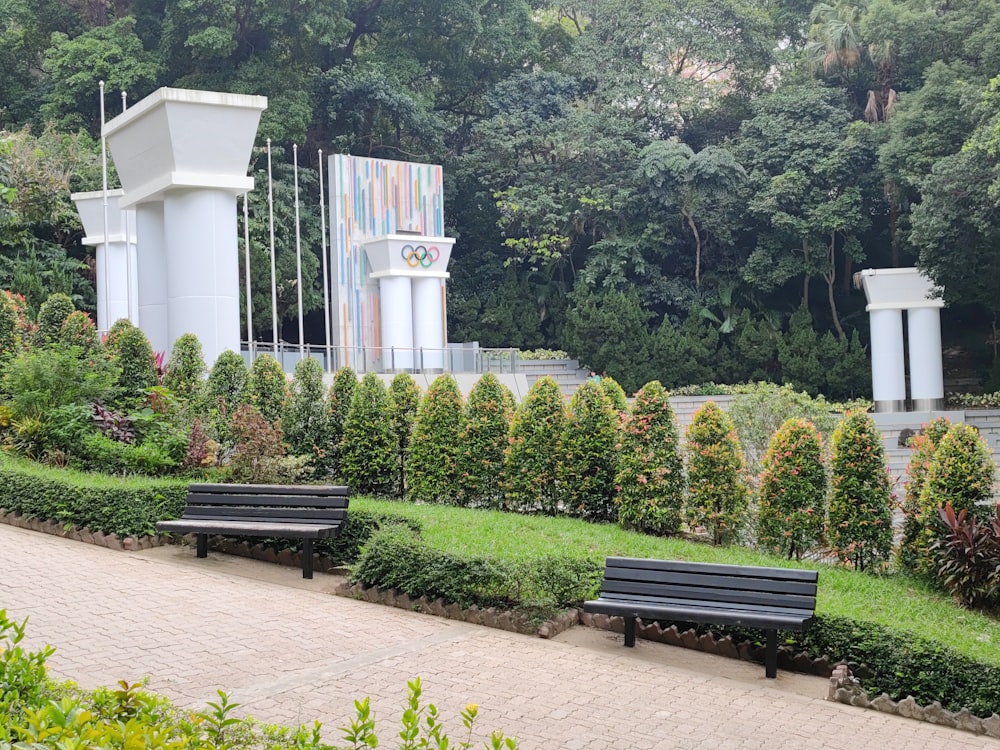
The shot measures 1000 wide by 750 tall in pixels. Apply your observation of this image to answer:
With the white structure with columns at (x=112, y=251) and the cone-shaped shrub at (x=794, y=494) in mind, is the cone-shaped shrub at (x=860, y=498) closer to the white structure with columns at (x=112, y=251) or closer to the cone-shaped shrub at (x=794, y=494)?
the cone-shaped shrub at (x=794, y=494)

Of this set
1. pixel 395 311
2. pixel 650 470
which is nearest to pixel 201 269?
pixel 650 470

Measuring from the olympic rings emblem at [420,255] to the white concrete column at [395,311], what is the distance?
1.48 feet

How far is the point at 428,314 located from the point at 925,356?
43.2ft

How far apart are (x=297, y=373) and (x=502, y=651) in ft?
22.4

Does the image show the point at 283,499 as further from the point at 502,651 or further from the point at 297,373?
the point at 297,373

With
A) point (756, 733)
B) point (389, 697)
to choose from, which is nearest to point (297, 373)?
point (389, 697)

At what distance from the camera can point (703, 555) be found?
9.55 meters

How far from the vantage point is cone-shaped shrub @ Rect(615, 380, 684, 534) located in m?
10.8

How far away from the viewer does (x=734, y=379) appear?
112 feet

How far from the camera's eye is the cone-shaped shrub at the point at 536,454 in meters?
11.5

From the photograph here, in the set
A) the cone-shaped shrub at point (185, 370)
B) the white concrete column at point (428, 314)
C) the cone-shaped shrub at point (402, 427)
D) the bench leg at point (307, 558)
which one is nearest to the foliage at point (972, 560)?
the bench leg at point (307, 558)

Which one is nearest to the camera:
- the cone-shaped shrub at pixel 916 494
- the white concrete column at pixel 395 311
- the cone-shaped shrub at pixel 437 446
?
the cone-shaped shrub at pixel 916 494

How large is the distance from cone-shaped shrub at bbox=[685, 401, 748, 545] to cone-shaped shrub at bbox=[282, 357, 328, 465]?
15.3 feet

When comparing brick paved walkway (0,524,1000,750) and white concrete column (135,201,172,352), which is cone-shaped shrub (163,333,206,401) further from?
brick paved walkway (0,524,1000,750)
